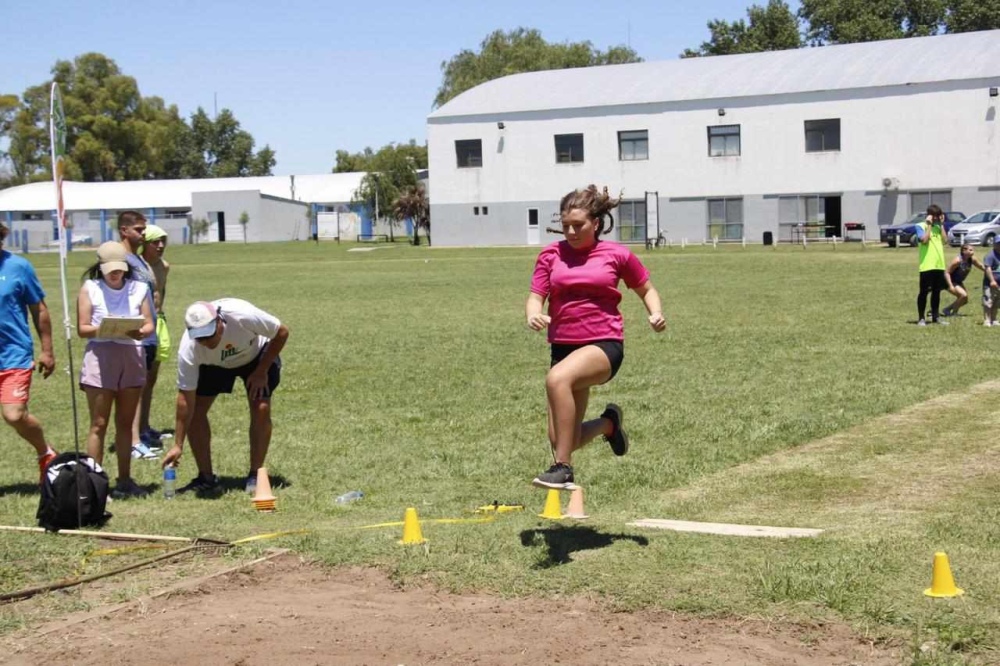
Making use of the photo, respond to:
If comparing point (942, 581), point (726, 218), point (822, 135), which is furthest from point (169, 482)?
point (726, 218)

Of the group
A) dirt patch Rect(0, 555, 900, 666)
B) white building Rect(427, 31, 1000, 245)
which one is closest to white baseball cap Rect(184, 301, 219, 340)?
dirt patch Rect(0, 555, 900, 666)

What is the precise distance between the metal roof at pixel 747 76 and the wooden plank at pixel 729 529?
59873 mm

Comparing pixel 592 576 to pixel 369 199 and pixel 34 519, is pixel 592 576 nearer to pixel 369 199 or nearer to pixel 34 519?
pixel 34 519

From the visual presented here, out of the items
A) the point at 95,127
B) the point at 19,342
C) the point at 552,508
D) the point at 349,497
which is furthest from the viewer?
the point at 95,127

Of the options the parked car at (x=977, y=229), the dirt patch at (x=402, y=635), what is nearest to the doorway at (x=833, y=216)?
the parked car at (x=977, y=229)

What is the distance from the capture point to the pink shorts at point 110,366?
9.65 meters

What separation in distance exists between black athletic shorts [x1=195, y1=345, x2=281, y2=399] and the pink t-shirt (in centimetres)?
299

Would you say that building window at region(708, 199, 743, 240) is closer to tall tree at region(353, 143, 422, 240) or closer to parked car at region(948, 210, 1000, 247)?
parked car at region(948, 210, 1000, 247)

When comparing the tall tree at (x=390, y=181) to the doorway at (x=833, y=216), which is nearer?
the doorway at (x=833, y=216)

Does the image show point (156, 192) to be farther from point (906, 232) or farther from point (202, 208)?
point (906, 232)

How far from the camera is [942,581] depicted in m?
6.10

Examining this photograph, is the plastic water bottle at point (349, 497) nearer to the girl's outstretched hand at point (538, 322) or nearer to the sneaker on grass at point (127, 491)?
the sneaker on grass at point (127, 491)

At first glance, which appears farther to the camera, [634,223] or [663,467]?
[634,223]

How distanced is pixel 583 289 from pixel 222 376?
11.8 ft
